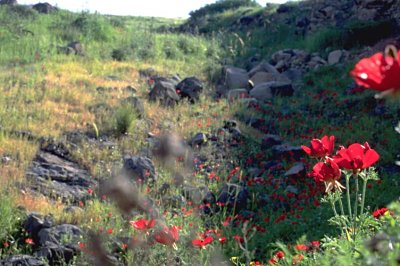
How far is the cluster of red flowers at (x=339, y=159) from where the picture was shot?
258 cm

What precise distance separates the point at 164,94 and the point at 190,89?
70 cm

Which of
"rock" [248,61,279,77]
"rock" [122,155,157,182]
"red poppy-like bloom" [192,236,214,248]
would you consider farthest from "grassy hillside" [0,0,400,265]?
"rock" [248,61,279,77]

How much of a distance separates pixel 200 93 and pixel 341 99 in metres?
2.45

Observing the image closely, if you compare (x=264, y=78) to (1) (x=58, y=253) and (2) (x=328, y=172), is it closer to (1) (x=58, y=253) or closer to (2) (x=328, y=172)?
(1) (x=58, y=253)

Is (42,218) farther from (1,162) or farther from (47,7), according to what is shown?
(47,7)

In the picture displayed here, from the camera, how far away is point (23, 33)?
15.3 m

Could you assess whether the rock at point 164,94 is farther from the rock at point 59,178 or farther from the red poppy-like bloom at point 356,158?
the red poppy-like bloom at point 356,158

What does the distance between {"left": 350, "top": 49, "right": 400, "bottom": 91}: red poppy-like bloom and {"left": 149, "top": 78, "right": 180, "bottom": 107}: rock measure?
8.90m

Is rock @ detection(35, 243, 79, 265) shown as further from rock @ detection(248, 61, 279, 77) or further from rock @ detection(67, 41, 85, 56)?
rock @ detection(67, 41, 85, 56)

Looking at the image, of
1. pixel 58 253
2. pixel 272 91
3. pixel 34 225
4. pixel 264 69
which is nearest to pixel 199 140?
pixel 34 225

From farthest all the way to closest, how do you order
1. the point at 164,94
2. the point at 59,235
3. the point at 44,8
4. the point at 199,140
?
1. the point at 44,8
2. the point at 164,94
3. the point at 199,140
4. the point at 59,235

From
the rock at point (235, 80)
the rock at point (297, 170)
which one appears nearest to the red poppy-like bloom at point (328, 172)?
the rock at point (297, 170)

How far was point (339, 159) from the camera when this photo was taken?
2629 millimetres

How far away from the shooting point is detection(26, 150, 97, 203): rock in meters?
6.30
